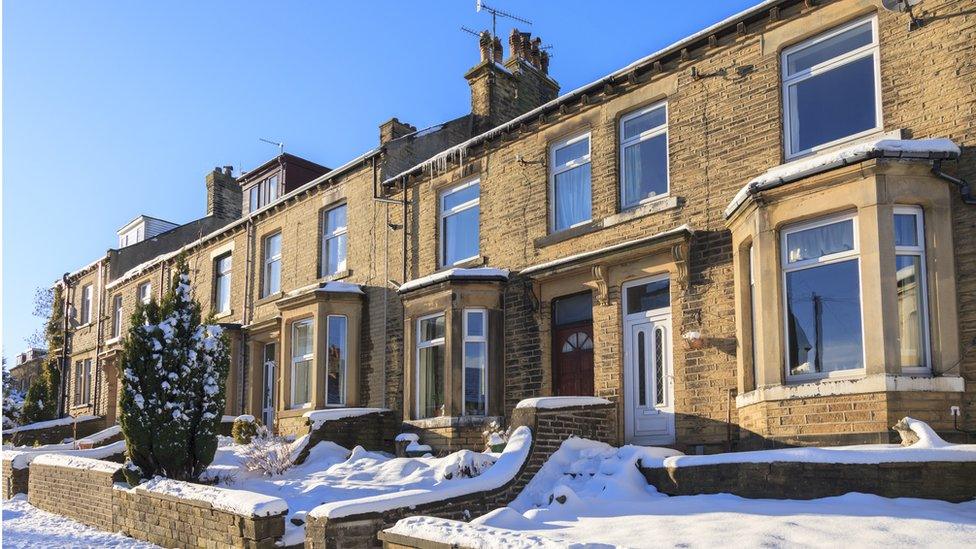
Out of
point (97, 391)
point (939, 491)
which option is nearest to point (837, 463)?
point (939, 491)

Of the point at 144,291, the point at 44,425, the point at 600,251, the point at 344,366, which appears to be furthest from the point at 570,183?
the point at 44,425

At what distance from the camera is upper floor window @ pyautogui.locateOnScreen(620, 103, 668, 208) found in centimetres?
1348

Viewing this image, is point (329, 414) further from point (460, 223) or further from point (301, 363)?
point (460, 223)

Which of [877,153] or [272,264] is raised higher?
[272,264]

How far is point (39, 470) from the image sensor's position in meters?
15.3

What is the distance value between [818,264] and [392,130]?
1225 centimetres

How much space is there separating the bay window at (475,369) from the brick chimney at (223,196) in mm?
17972

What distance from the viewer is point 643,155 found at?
13.8 metres

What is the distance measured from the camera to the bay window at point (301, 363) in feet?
63.8

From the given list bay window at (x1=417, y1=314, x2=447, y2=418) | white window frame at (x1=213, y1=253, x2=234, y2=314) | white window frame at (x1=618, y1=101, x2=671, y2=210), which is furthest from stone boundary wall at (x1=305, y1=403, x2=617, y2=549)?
white window frame at (x1=213, y1=253, x2=234, y2=314)

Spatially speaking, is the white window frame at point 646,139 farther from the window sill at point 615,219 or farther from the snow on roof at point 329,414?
the snow on roof at point 329,414

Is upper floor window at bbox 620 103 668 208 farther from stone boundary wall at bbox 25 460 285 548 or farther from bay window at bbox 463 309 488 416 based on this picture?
stone boundary wall at bbox 25 460 285 548

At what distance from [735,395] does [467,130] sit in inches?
422

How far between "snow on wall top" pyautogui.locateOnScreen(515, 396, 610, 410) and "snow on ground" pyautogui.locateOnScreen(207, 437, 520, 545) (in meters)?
0.97
